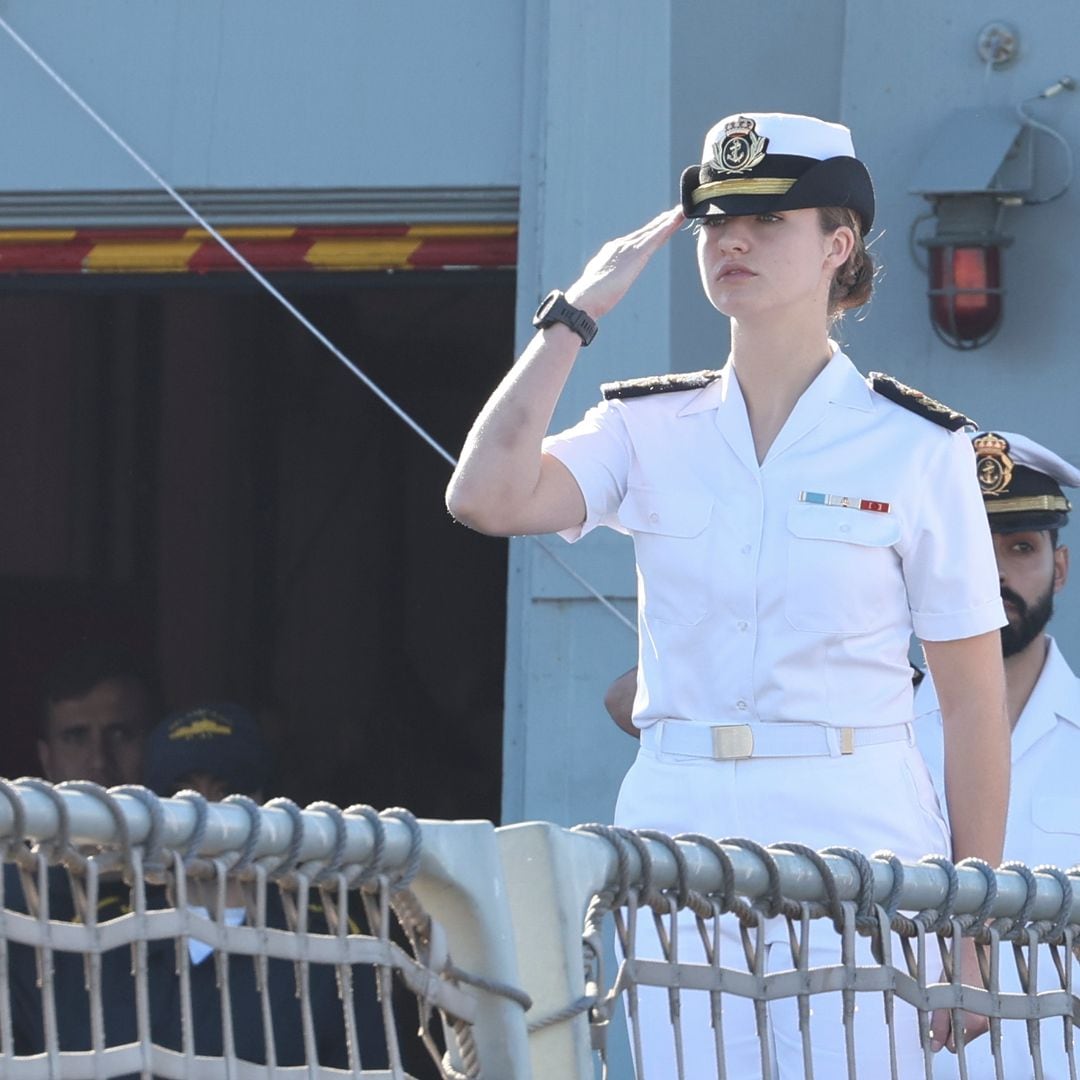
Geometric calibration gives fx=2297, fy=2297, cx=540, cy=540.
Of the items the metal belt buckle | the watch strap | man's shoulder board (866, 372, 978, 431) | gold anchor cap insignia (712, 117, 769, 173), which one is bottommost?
the metal belt buckle

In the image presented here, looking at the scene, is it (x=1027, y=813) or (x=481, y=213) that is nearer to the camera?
(x=1027, y=813)

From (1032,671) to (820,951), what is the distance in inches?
49.5

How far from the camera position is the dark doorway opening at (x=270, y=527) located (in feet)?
23.3

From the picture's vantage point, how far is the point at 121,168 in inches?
190

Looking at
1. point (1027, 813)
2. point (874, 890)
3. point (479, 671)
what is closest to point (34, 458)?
point (479, 671)

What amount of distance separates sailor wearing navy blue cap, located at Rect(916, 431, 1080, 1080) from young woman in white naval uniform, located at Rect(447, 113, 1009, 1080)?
64 centimetres

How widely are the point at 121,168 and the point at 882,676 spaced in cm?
269

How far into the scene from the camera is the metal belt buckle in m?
2.59

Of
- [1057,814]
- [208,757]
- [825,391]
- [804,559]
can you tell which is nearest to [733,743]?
[804,559]

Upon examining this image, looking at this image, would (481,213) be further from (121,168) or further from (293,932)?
(293,932)

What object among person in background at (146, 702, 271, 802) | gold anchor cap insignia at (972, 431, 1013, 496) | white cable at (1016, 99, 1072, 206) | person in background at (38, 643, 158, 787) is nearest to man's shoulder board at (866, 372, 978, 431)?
gold anchor cap insignia at (972, 431, 1013, 496)

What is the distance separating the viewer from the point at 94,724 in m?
4.91

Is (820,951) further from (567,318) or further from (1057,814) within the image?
(1057,814)

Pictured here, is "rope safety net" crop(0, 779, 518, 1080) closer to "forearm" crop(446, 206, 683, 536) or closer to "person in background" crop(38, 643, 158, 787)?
"forearm" crop(446, 206, 683, 536)
